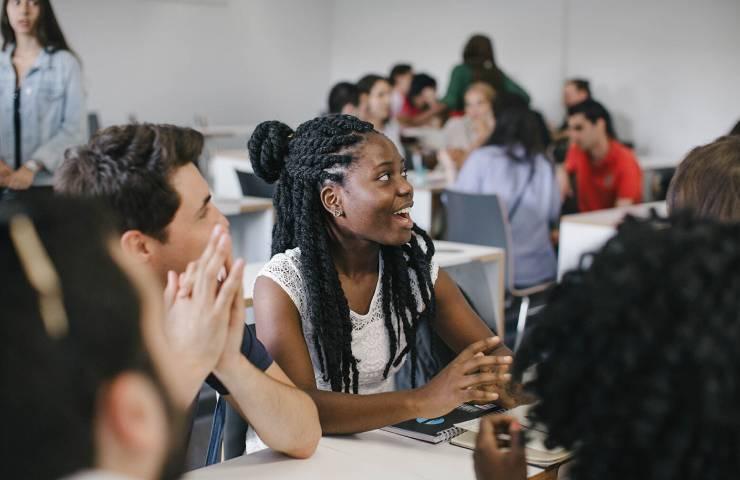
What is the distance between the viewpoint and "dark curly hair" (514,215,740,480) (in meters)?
0.88

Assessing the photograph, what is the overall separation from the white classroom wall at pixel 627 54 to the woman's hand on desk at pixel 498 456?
6.92 metres

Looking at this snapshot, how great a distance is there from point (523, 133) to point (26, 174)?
7.00 feet

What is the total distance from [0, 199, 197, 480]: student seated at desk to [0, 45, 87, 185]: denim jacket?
3.21 meters

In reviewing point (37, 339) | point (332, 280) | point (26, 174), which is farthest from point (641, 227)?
point (26, 174)

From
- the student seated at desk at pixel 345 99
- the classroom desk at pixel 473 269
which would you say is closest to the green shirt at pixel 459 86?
the student seated at desk at pixel 345 99

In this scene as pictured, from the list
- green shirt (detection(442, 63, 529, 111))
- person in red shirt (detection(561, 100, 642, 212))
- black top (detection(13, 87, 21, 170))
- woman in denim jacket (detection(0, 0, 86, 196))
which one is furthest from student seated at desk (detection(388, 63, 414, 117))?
black top (detection(13, 87, 21, 170))

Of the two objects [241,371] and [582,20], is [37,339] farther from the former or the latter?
[582,20]

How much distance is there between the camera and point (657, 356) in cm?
91

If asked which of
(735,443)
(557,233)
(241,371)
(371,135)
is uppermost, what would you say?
(371,135)

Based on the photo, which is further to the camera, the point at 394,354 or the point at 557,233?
the point at 557,233

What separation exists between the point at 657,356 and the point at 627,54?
7.71 metres

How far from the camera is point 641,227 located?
1005 mm

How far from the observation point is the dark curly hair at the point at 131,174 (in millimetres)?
1604

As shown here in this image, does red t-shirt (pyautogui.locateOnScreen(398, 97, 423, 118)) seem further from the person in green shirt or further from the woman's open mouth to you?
the woman's open mouth
